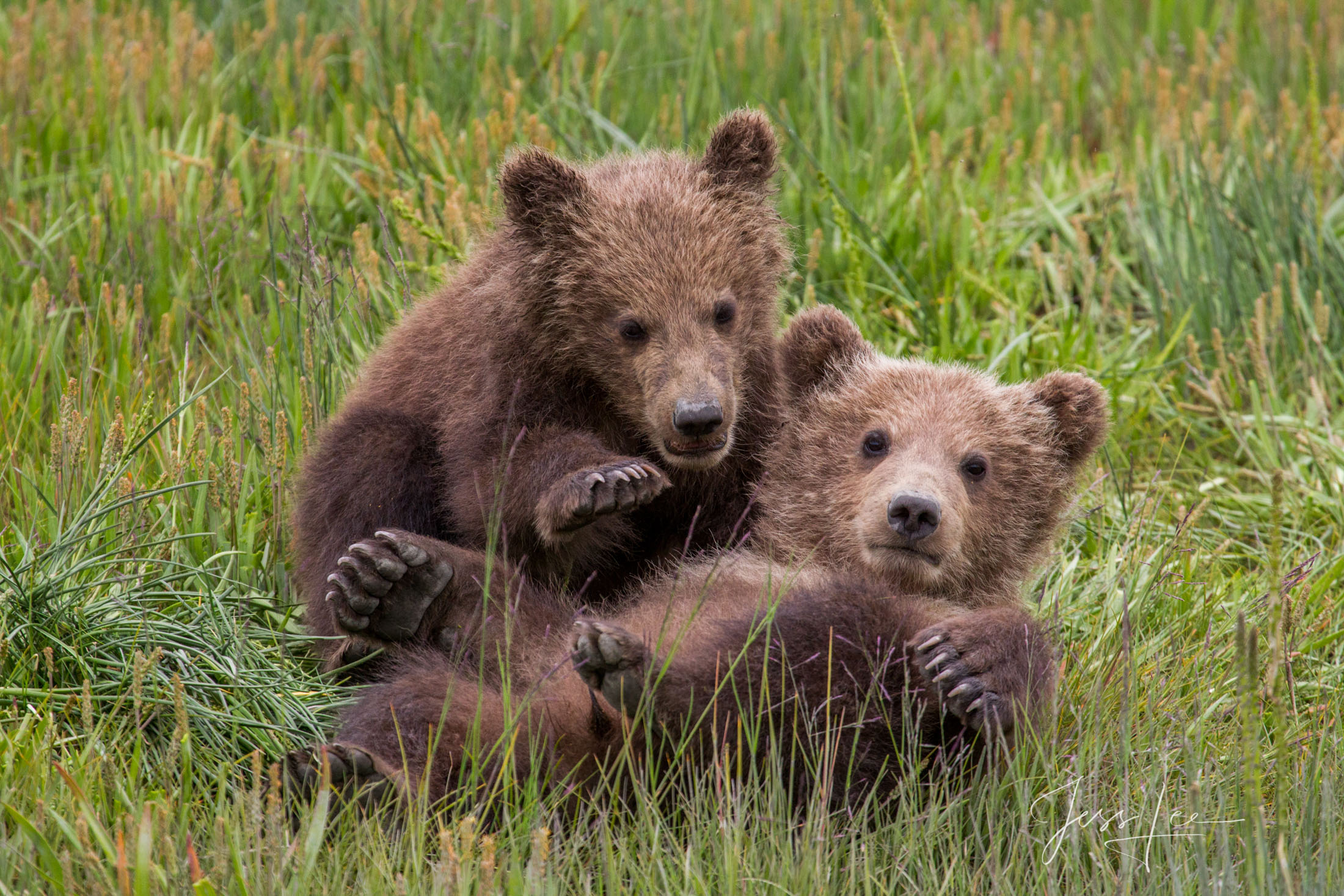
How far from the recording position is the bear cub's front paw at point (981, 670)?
10.6 feet

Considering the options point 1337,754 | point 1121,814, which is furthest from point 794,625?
point 1337,754

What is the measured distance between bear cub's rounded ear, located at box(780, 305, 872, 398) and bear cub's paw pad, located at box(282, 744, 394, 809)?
6.15 feet

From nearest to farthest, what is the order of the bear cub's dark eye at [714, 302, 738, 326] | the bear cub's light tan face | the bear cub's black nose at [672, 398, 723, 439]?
the bear cub's black nose at [672, 398, 723, 439], the bear cub's light tan face, the bear cub's dark eye at [714, 302, 738, 326]

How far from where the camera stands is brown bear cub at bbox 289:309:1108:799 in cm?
324

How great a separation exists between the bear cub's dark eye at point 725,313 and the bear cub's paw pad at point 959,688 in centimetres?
122

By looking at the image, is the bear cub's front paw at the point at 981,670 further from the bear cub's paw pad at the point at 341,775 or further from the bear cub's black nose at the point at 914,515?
the bear cub's paw pad at the point at 341,775

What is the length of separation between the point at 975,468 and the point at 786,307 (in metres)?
2.24

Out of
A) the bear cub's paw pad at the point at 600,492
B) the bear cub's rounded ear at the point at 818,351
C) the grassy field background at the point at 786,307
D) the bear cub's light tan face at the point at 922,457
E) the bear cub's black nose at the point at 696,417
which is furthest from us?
the bear cub's rounded ear at the point at 818,351

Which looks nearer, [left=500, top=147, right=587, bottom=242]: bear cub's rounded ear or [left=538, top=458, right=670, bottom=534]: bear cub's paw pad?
[left=538, top=458, right=670, bottom=534]: bear cub's paw pad

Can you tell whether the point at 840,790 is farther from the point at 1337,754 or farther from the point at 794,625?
the point at 1337,754

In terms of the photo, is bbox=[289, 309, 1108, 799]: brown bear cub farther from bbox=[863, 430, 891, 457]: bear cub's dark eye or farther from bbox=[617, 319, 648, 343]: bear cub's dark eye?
bbox=[617, 319, 648, 343]: bear cub's dark eye

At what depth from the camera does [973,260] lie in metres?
6.59

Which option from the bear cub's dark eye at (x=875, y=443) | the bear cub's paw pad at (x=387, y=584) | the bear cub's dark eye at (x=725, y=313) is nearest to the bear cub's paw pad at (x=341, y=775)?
the bear cub's paw pad at (x=387, y=584)

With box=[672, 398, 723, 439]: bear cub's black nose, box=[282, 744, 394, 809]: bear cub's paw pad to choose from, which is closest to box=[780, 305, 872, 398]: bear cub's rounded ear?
box=[672, 398, 723, 439]: bear cub's black nose
